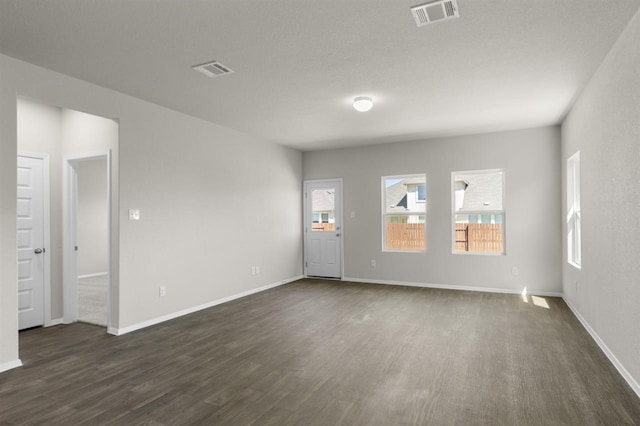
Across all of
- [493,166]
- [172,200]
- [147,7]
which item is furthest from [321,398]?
[493,166]

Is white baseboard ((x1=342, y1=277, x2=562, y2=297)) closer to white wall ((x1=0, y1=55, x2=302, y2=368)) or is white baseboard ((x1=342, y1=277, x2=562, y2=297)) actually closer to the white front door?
the white front door

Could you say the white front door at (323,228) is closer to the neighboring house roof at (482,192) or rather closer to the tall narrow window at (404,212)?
the tall narrow window at (404,212)

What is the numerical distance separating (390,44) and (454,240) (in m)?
4.21

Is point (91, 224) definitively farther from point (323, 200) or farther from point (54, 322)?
point (323, 200)

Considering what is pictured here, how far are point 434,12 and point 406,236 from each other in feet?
15.4

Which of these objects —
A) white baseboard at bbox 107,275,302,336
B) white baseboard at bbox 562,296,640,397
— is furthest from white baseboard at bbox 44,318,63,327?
white baseboard at bbox 562,296,640,397

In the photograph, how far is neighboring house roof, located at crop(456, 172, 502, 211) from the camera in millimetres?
6070

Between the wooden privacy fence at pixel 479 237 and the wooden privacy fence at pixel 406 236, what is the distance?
61cm

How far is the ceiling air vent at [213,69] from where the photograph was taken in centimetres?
330

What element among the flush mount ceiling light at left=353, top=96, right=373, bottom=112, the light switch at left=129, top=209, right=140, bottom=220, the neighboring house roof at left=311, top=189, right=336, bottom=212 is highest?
the flush mount ceiling light at left=353, top=96, right=373, bottom=112

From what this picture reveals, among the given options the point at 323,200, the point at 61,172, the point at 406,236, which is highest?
the point at 61,172

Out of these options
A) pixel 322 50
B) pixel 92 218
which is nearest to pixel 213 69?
pixel 322 50

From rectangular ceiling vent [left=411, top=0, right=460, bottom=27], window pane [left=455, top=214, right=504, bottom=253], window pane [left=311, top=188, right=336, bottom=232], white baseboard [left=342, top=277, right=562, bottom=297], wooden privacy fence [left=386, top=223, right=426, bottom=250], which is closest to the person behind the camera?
rectangular ceiling vent [left=411, top=0, right=460, bottom=27]

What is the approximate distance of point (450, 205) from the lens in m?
6.29
